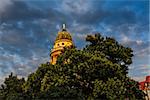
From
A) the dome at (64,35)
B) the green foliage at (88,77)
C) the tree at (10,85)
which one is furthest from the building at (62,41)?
the green foliage at (88,77)

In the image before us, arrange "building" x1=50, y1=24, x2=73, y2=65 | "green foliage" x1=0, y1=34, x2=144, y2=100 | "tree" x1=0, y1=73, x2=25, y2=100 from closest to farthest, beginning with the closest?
"green foliage" x1=0, y1=34, x2=144, y2=100 → "tree" x1=0, y1=73, x2=25, y2=100 → "building" x1=50, y1=24, x2=73, y2=65

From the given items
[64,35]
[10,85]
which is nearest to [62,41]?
[64,35]

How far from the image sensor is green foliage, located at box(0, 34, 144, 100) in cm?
3180

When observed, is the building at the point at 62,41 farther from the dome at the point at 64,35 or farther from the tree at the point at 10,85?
the tree at the point at 10,85

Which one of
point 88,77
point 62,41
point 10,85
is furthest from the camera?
point 62,41

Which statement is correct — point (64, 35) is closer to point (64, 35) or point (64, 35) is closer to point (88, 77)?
point (64, 35)

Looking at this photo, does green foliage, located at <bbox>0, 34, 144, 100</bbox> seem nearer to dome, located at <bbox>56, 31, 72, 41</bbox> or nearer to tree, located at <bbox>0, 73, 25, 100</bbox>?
tree, located at <bbox>0, 73, 25, 100</bbox>

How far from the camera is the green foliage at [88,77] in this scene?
31797 millimetres

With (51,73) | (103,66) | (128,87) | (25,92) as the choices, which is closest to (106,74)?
(103,66)

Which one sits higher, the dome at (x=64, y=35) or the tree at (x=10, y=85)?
the dome at (x=64, y=35)

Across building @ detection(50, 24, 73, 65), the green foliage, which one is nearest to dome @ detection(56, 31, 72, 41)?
building @ detection(50, 24, 73, 65)

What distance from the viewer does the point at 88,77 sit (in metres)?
33.7

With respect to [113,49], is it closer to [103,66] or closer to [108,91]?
[103,66]

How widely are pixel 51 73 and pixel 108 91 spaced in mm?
6597
